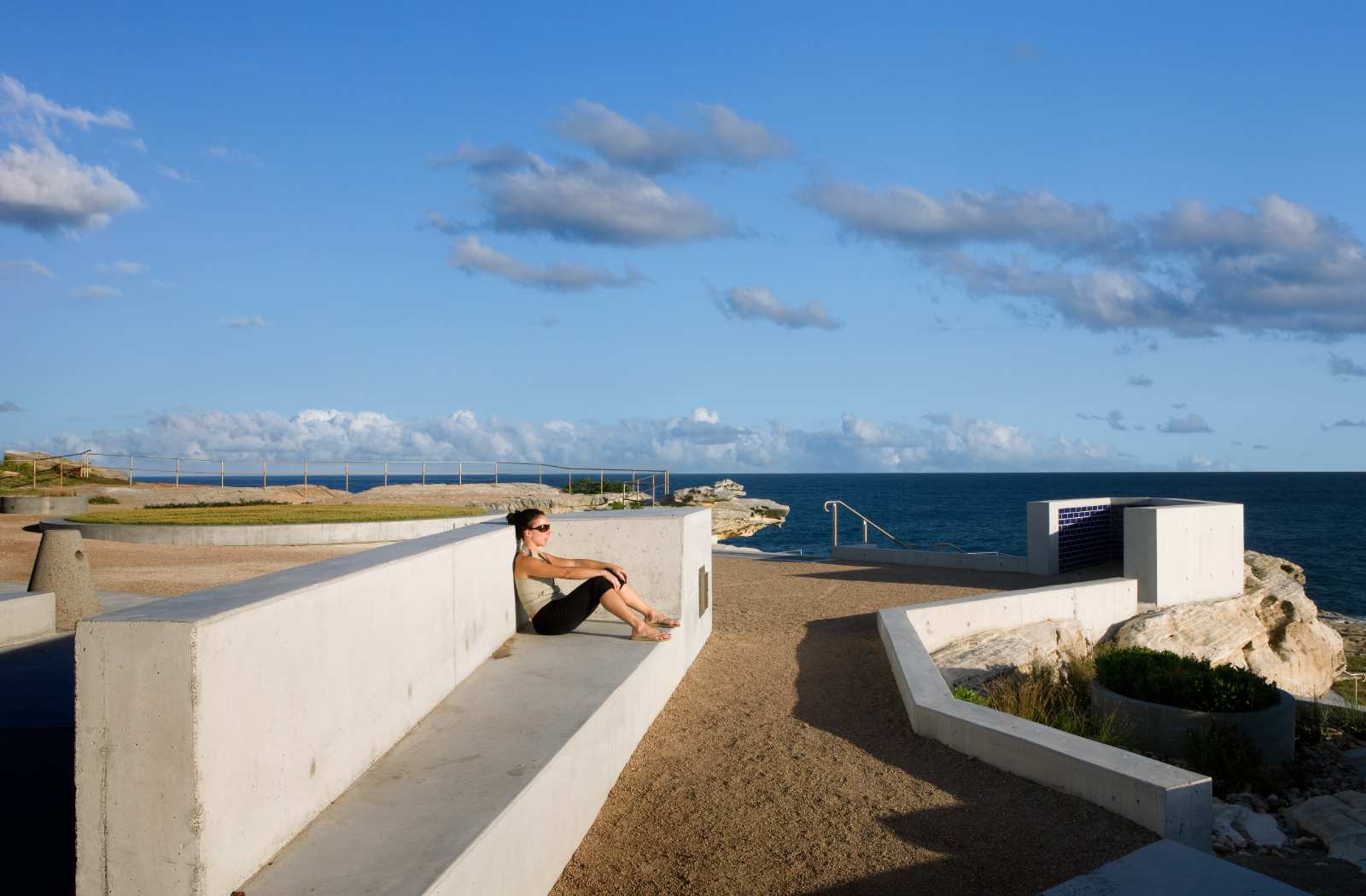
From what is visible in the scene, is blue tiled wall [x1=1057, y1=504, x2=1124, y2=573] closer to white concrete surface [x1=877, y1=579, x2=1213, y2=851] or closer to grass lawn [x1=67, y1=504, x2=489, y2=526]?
white concrete surface [x1=877, y1=579, x2=1213, y2=851]

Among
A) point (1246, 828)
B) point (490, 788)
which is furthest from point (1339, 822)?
point (490, 788)

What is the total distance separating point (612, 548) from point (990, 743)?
3354mm

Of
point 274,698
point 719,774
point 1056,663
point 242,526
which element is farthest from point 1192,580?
point 242,526

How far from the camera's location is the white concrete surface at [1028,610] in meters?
9.13

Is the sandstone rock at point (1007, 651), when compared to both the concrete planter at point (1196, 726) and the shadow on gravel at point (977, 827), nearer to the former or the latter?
the concrete planter at point (1196, 726)

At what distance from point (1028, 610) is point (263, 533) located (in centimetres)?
1523

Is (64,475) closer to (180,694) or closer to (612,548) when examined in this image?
(612,548)

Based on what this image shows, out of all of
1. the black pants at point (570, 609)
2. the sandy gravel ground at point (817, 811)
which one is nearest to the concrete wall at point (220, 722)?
the sandy gravel ground at point (817, 811)

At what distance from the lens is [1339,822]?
195 inches

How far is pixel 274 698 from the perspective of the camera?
2.85 metres

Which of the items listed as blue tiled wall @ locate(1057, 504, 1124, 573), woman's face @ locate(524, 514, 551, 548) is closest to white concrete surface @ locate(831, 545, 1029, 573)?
blue tiled wall @ locate(1057, 504, 1124, 573)

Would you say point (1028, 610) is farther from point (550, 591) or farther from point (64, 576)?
point (64, 576)

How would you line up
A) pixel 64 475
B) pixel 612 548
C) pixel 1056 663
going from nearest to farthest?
pixel 612 548 < pixel 1056 663 < pixel 64 475

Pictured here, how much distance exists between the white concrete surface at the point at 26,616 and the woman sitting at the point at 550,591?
468cm
